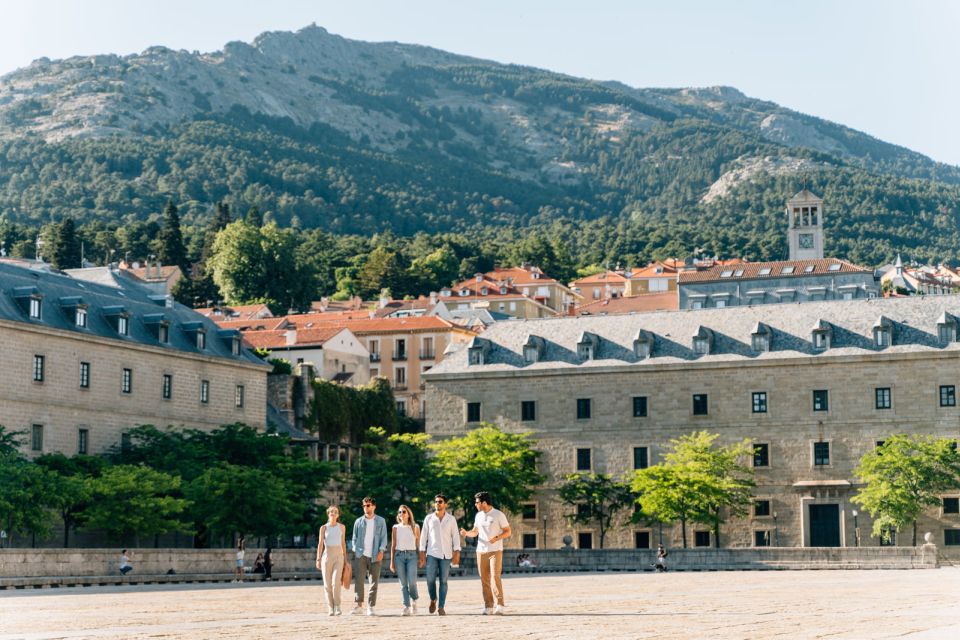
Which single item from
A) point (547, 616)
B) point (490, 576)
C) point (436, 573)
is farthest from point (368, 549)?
point (547, 616)

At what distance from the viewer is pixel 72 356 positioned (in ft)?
212

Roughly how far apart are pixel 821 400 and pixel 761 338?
4074 millimetres

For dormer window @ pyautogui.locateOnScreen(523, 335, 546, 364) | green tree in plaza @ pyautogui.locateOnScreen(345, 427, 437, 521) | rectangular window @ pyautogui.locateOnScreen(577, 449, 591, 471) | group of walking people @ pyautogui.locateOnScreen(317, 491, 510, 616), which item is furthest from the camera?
dormer window @ pyautogui.locateOnScreen(523, 335, 546, 364)

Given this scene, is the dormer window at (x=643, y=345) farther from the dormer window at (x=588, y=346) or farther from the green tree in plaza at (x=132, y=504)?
the green tree in plaza at (x=132, y=504)

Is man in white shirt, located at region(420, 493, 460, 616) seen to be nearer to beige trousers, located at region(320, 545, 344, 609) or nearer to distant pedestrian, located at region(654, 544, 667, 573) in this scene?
beige trousers, located at region(320, 545, 344, 609)

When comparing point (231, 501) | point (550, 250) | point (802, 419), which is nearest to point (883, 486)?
point (802, 419)

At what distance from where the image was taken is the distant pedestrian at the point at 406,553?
2503cm

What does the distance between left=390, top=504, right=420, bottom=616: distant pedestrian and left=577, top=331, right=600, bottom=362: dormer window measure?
5456 centimetres

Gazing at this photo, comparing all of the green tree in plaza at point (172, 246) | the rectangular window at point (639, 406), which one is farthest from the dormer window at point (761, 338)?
the green tree in plaza at point (172, 246)

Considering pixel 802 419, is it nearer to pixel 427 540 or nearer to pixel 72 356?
pixel 72 356

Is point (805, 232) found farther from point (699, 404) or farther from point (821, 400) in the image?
point (821, 400)

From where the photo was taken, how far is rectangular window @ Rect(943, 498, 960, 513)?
71.7 m

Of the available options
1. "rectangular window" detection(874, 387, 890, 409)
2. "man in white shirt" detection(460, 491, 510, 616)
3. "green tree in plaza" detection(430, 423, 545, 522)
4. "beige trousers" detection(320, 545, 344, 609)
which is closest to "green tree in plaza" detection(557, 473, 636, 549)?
"green tree in plaza" detection(430, 423, 545, 522)

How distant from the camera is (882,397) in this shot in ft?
242
